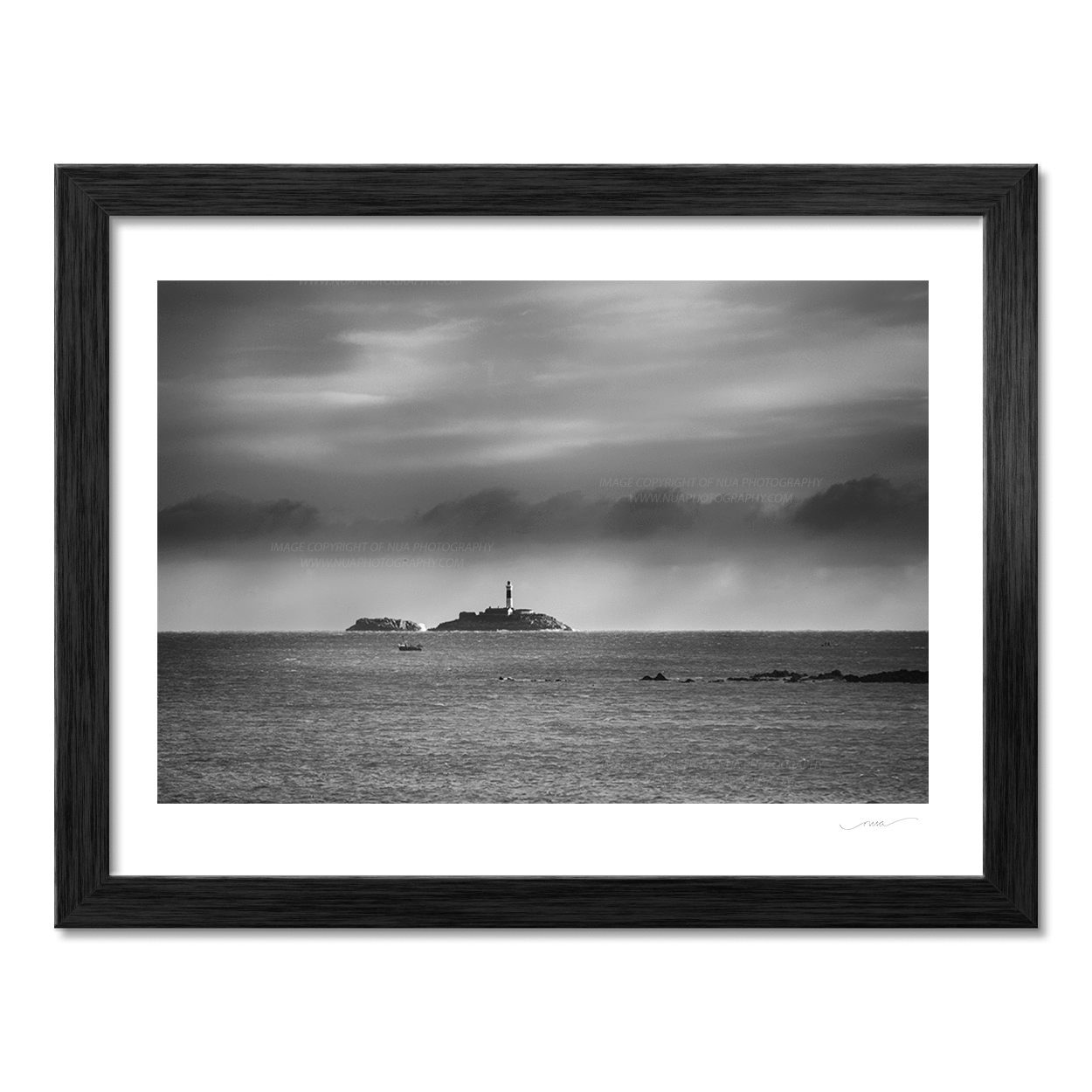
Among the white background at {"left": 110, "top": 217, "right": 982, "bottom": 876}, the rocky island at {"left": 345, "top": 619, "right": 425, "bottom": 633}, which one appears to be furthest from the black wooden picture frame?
the rocky island at {"left": 345, "top": 619, "right": 425, "bottom": 633}

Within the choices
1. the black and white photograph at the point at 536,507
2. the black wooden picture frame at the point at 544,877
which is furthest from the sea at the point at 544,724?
the black wooden picture frame at the point at 544,877

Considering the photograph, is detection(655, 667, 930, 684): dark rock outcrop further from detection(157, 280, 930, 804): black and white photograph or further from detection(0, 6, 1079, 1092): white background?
detection(0, 6, 1079, 1092): white background
